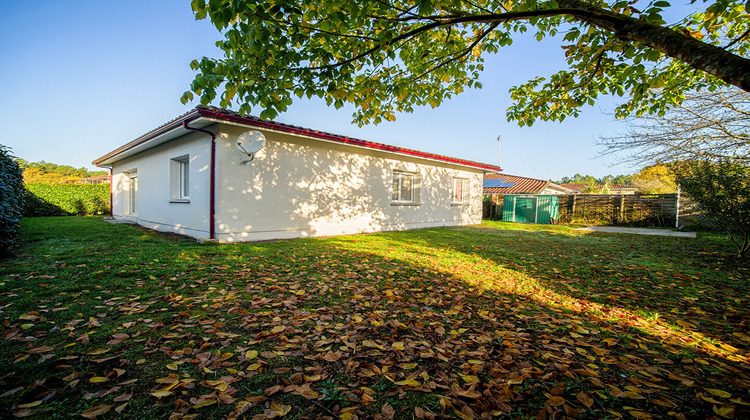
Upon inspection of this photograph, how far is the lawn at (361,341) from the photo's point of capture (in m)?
1.71

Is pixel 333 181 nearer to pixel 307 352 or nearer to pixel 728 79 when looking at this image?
pixel 307 352

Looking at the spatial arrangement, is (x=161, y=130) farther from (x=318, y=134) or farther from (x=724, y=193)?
(x=724, y=193)

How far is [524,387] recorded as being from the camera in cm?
188

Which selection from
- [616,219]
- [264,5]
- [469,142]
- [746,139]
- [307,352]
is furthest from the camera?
[469,142]

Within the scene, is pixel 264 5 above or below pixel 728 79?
above

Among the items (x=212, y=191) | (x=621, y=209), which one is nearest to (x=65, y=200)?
(x=212, y=191)

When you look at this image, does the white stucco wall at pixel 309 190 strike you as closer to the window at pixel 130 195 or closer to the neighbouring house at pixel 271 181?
the neighbouring house at pixel 271 181

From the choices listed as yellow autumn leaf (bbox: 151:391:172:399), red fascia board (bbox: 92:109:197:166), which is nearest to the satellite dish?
red fascia board (bbox: 92:109:197:166)

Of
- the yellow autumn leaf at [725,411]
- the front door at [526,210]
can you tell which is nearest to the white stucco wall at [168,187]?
the yellow autumn leaf at [725,411]

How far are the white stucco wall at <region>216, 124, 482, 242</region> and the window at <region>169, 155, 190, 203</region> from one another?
2825 mm

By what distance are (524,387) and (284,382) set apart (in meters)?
1.60

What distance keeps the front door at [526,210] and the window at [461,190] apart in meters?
6.23

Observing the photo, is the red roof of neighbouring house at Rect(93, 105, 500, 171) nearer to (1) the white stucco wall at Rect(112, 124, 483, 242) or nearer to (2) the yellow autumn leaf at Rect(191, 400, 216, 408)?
(1) the white stucco wall at Rect(112, 124, 483, 242)

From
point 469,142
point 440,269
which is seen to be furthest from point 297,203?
point 469,142
